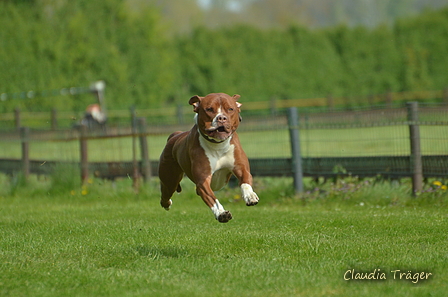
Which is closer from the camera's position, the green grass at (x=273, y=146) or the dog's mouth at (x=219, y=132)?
the dog's mouth at (x=219, y=132)

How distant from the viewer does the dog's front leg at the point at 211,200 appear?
5531 mm

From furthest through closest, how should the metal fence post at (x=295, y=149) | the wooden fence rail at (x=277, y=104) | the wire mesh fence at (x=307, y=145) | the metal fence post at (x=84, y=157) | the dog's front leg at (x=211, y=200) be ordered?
the wooden fence rail at (x=277, y=104), the metal fence post at (x=84, y=157), the metal fence post at (x=295, y=149), the wire mesh fence at (x=307, y=145), the dog's front leg at (x=211, y=200)

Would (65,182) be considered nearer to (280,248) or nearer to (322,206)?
(322,206)

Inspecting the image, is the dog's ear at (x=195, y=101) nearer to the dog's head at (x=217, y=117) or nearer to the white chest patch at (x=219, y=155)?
the dog's head at (x=217, y=117)

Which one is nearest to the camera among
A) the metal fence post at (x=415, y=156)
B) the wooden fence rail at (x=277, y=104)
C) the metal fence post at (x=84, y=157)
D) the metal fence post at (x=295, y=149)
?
the metal fence post at (x=415, y=156)

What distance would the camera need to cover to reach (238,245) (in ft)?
22.0

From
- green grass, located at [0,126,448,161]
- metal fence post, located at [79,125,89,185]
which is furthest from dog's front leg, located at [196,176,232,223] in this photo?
metal fence post, located at [79,125,89,185]

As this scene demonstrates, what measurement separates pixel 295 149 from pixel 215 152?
5.26m

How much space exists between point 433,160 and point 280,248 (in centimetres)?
418

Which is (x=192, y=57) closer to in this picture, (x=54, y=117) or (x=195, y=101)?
(x=54, y=117)

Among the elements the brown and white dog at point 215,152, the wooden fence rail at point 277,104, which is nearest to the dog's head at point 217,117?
the brown and white dog at point 215,152

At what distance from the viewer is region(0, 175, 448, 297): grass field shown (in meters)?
5.07

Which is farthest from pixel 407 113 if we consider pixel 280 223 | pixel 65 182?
pixel 65 182

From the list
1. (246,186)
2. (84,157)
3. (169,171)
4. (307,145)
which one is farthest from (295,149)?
(246,186)
